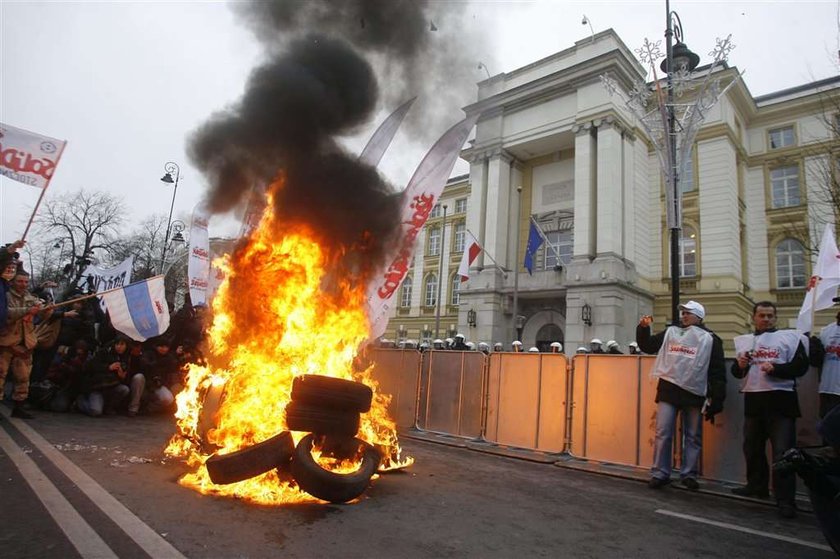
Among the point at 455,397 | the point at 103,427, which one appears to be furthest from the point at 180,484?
the point at 455,397

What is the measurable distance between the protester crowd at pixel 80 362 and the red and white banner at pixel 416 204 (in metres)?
4.03

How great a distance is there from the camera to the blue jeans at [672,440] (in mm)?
5480

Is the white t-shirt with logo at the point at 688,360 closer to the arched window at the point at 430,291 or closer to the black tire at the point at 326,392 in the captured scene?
the black tire at the point at 326,392

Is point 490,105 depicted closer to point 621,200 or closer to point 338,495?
point 338,495

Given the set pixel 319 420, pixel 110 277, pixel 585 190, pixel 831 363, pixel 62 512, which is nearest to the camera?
pixel 62 512

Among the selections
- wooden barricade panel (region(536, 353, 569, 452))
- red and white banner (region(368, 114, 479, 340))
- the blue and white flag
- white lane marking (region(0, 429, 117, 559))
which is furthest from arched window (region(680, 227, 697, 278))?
white lane marking (region(0, 429, 117, 559))

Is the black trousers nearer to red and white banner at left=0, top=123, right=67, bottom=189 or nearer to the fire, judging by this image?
the fire

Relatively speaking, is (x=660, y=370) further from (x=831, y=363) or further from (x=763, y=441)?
(x=831, y=363)

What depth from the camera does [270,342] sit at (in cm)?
523

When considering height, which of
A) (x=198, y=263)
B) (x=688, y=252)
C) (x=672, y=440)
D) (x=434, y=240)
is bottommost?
(x=672, y=440)

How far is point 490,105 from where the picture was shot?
8.45m

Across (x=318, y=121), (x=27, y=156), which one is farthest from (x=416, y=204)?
(x=27, y=156)

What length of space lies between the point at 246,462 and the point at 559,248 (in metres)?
25.8

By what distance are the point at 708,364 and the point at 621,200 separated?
20644mm
